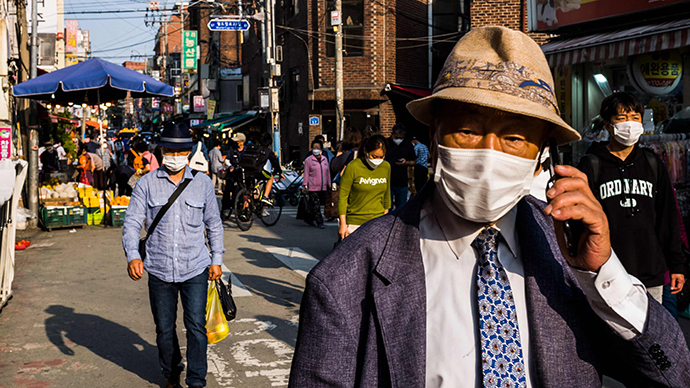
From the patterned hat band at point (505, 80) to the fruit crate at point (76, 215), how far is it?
1434 centimetres

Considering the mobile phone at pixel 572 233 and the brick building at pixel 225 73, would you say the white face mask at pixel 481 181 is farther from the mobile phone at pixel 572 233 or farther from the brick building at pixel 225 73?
the brick building at pixel 225 73

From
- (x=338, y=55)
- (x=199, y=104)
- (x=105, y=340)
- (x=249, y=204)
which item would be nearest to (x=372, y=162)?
(x=105, y=340)

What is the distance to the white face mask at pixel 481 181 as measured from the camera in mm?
1649

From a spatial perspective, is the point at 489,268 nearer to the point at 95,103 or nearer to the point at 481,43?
the point at 481,43

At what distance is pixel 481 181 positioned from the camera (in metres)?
1.65

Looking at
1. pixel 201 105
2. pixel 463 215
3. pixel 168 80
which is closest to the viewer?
pixel 463 215

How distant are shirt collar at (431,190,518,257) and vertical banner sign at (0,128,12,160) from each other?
1096 centimetres

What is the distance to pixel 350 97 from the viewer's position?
2858 cm

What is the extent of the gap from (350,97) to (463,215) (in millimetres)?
27222

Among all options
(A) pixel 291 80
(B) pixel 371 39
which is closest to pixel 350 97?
(B) pixel 371 39

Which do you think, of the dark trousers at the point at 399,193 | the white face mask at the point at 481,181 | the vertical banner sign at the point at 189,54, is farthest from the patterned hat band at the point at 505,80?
the vertical banner sign at the point at 189,54

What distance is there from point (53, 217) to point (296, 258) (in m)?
6.52

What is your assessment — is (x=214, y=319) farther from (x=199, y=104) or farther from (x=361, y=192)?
(x=199, y=104)

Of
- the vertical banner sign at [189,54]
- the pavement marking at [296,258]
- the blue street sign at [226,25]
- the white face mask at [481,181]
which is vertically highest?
the vertical banner sign at [189,54]
